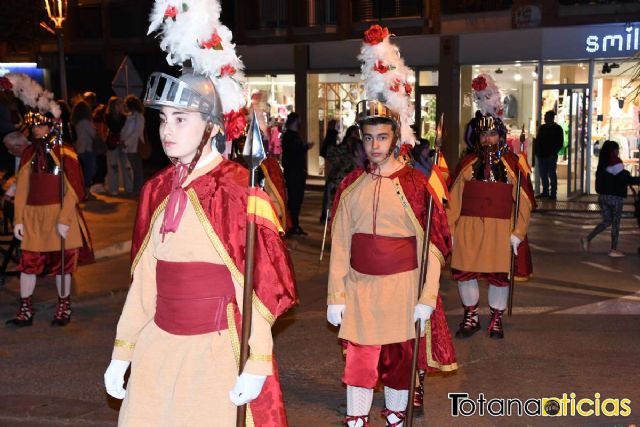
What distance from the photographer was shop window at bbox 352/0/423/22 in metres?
24.3

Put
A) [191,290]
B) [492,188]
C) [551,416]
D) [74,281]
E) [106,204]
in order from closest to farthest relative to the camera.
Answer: [191,290] → [551,416] → [492,188] → [74,281] → [106,204]

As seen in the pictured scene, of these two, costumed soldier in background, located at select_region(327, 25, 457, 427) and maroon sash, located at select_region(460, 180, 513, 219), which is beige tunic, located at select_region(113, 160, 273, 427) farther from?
maroon sash, located at select_region(460, 180, 513, 219)

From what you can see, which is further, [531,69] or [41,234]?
[531,69]

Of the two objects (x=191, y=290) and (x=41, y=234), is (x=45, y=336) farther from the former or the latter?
(x=191, y=290)

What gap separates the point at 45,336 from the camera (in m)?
8.48

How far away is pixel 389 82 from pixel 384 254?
3.80 feet

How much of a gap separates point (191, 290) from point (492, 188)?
4.65 meters

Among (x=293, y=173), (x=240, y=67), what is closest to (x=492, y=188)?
(x=240, y=67)

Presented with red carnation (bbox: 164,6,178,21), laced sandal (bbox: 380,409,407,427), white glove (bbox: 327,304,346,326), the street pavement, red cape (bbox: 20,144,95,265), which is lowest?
the street pavement

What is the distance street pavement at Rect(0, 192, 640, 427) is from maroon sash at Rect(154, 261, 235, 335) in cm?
246

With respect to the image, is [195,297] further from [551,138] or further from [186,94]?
[551,138]

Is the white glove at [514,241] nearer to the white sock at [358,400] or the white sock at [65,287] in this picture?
the white sock at [358,400]

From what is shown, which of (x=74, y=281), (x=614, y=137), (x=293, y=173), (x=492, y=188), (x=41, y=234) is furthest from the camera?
(x=614, y=137)

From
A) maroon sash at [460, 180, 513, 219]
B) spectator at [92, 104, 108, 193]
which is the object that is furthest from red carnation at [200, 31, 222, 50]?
spectator at [92, 104, 108, 193]
